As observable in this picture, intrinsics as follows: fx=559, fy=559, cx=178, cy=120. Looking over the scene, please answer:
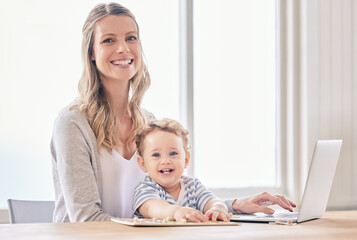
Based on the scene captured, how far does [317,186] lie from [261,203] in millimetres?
296

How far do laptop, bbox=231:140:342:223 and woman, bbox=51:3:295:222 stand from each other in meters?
0.16

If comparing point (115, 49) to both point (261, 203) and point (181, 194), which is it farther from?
point (261, 203)

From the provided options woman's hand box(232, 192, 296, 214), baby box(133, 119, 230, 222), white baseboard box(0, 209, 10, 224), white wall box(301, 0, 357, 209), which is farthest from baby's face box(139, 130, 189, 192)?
white wall box(301, 0, 357, 209)

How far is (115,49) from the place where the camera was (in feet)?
7.06

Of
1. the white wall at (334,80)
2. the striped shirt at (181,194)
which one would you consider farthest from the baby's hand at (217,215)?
the white wall at (334,80)

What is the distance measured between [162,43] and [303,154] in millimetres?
1105

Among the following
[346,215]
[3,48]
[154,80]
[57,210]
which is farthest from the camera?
[154,80]

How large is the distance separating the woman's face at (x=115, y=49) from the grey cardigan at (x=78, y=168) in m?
0.22

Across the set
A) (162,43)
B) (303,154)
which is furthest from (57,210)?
(303,154)

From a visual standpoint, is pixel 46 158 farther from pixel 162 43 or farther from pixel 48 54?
pixel 162 43

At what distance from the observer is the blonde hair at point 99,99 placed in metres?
2.07

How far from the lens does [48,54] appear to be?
314 centimetres

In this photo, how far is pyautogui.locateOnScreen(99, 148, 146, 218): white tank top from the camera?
207 centimetres

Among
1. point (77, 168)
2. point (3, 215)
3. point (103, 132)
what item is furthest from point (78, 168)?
point (3, 215)
